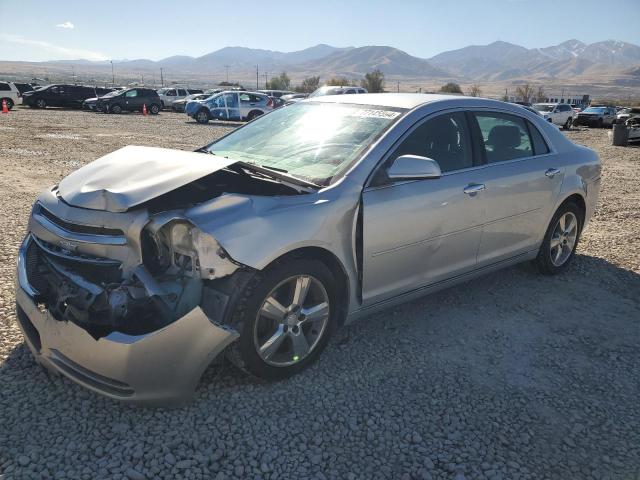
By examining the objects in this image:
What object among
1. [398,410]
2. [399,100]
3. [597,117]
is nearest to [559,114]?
[597,117]

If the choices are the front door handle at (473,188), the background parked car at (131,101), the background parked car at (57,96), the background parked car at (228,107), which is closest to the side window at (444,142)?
the front door handle at (473,188)

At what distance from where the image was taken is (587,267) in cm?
552

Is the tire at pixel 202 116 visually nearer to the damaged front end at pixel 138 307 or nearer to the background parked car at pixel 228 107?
the background parked car at pixel 228 107

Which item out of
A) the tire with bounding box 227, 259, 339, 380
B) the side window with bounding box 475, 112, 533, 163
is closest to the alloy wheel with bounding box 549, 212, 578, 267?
the side window with bounding box 475, 112, 533, 163

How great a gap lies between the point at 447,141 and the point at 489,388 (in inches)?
70.0

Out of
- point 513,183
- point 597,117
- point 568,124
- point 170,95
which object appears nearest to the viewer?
point 513,183

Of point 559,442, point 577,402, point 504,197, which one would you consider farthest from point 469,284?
point 559,442

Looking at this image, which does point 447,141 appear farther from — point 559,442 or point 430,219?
point 559,442

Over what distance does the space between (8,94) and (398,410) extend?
107ft

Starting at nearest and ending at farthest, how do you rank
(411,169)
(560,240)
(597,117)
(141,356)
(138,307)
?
(141,356) < (138,307) < (411,169) < (560,240) < (597,117)

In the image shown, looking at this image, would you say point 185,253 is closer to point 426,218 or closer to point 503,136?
point 426,218

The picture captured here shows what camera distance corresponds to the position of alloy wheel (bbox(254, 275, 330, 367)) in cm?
303

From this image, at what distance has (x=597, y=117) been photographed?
32250 millimetres

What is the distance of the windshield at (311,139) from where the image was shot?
352 cm
